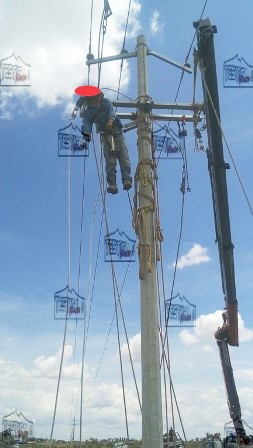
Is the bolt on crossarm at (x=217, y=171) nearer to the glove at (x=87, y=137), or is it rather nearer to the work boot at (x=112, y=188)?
the work boot at (x=112, y=188)

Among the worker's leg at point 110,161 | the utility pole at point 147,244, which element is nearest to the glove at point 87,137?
the worker's leg at point 110,161

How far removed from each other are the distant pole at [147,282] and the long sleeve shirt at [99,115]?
0.53 m

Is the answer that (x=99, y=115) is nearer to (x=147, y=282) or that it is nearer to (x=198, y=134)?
(x=198, y=134)

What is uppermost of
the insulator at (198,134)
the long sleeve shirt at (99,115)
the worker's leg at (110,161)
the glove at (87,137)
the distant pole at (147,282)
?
the insulator at (198,134)

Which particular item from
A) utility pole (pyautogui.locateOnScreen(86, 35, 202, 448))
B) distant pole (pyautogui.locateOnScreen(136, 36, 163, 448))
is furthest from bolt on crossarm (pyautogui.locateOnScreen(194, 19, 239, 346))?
distant pole (pyautogui.locateOnScreen(136, 36, 163, 448))

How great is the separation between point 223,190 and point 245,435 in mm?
8184

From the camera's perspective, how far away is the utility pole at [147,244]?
7423 millimetres

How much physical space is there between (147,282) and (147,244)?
676mm

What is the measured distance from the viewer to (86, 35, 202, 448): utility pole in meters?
7.42

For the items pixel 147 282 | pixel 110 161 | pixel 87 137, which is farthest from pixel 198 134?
pixel 147 282

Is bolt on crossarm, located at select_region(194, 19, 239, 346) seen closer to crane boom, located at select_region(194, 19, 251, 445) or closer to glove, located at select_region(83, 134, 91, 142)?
crane boom, located at select_region(194, 19, 251, 445)

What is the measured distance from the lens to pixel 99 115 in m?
9.62

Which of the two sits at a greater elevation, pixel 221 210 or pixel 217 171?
pixel 217 171

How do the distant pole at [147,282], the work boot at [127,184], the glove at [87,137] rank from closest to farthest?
the distant pole at [147,282] < the work boot at [127,184] < the glove at [87,137]
